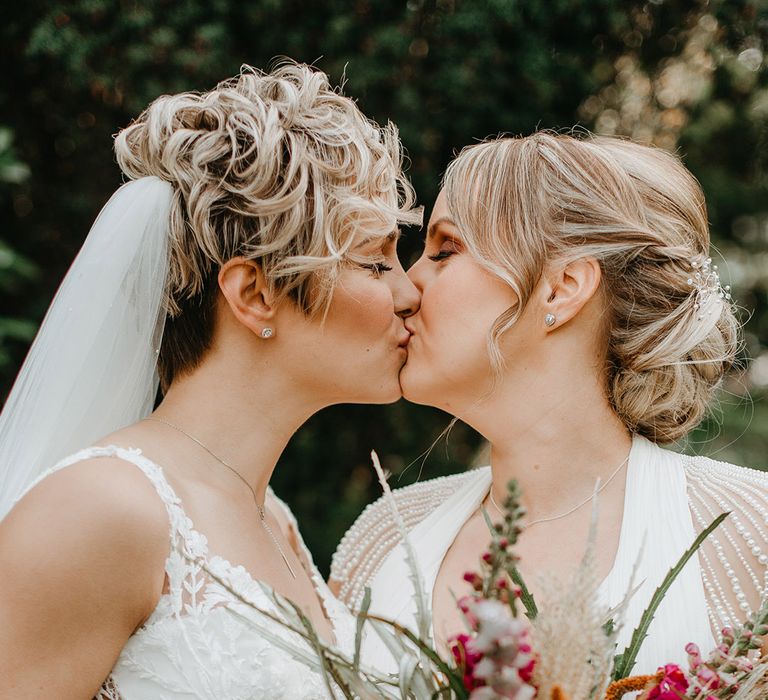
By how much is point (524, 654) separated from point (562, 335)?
5.48 ft

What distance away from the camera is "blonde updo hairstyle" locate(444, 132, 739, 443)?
2830 mm

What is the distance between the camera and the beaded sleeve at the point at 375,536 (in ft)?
10.6

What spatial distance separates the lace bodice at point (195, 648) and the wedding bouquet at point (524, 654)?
Answer: 1.78 feet

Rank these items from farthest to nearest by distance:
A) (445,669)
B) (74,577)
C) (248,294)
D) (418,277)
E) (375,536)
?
(375,536)
(418,277)
(248,294)
(74,577)
(445,669)

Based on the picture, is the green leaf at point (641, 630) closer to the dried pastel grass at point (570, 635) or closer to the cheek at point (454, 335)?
the dried pastel grass at point (570, 635)

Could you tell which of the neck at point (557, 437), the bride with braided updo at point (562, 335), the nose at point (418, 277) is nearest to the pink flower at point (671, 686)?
the bride with braided updo at point (562, 335)

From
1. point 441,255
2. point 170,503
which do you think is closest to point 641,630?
point 170,503

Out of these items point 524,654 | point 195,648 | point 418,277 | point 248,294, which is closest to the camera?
point 524,654

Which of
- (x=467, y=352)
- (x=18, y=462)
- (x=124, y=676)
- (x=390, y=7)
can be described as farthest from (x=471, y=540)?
(x=390, y=7)

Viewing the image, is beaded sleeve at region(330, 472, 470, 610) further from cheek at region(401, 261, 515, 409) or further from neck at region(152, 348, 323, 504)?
neck at region(152, 348, 323, 504)

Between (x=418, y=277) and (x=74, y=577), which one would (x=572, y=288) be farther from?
(x=74, y=577)

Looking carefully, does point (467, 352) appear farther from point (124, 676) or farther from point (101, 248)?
point (124, 676)

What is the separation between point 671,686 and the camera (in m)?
1.56

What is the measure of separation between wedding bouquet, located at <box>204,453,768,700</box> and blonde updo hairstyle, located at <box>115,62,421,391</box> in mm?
1184
